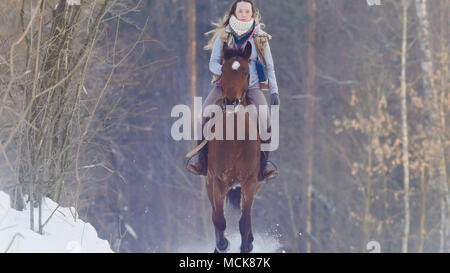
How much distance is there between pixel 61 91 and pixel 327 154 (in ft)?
46.4

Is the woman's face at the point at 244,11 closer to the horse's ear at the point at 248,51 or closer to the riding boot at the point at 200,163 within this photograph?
the horse's ear at the point at 248,51

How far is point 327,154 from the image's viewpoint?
19656 mm

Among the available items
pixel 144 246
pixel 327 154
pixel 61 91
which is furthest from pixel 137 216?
pixel 61 91

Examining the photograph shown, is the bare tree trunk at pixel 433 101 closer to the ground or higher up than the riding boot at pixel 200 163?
higher up

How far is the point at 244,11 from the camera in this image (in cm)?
603

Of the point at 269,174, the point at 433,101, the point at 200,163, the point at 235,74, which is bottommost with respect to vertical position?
the point at 269,174

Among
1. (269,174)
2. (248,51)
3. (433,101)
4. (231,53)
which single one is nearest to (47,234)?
(269,174)

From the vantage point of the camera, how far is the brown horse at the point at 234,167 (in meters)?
5.74

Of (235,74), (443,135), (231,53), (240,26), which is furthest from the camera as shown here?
(443,135)

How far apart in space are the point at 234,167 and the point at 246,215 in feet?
1.67

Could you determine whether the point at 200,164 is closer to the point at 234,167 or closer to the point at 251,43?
the point at 234,167

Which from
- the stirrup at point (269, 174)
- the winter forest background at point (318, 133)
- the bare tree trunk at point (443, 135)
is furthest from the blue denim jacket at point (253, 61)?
the bare tree trunk at point (443, 135)

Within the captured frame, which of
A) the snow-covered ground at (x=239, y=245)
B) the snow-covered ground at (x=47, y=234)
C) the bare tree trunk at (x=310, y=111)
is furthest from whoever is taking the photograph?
the bare tree trunk at (x=310, y=111)

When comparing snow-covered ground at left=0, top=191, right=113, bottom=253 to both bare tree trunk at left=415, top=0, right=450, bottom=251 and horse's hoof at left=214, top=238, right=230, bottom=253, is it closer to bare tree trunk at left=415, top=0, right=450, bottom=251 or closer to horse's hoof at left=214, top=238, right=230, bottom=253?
horse's hoof at left=214, top=238, right=230, bottom=253
